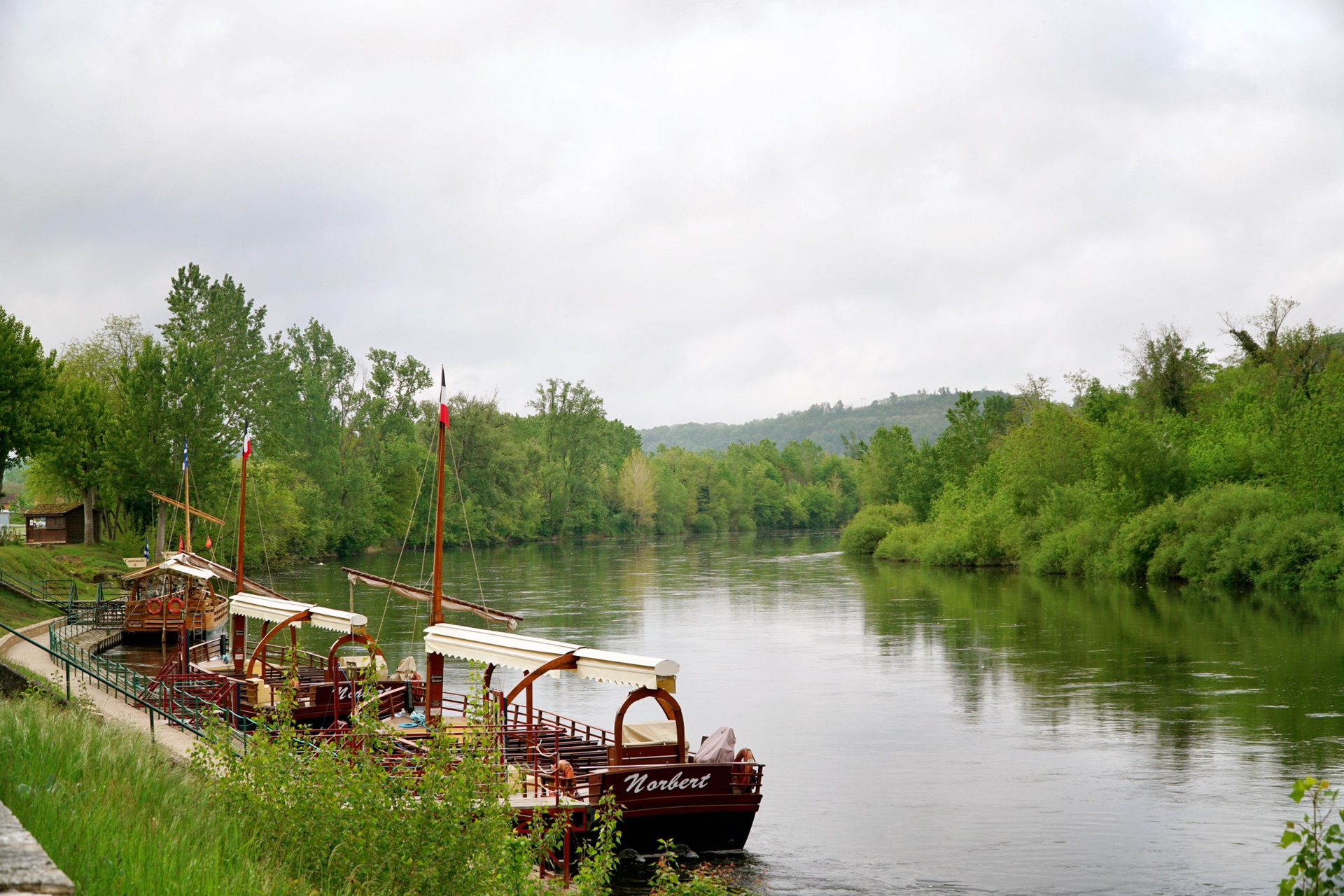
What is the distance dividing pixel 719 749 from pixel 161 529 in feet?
180

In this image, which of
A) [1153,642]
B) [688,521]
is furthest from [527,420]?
[1153,642]

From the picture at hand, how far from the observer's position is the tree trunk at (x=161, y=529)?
65.9 m

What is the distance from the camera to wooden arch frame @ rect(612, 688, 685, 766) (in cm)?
1870

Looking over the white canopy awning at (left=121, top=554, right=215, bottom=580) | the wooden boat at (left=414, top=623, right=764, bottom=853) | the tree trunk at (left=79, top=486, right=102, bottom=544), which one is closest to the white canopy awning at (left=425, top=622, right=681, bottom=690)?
the wooden boat at (left=414, top=623, right=764, bottom=853)

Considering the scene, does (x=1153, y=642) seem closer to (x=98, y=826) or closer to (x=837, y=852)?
(x=837, y=852)

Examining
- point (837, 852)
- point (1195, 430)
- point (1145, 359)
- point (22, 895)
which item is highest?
point (1145, 359)

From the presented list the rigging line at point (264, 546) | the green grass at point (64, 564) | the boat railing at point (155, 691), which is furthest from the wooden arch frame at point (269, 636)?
the rigging line at point (264, 546)

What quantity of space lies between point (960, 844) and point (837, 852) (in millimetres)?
2293

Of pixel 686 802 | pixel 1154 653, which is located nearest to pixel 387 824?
pixel 686 802

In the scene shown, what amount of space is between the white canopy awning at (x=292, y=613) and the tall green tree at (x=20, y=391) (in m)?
26.2

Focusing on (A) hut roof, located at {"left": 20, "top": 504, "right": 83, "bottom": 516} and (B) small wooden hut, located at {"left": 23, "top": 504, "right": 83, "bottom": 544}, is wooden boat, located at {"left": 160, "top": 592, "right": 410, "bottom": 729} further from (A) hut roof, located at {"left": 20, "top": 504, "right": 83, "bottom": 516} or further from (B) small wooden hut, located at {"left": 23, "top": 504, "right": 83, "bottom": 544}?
(A) hut roof, located at {"left": 20, "top": 504, "right": 83, "bottom": 516}

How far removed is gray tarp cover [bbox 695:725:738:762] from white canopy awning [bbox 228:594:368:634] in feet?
26.9

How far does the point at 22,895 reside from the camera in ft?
16.6

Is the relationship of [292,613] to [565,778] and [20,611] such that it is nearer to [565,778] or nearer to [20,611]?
[565,778]
